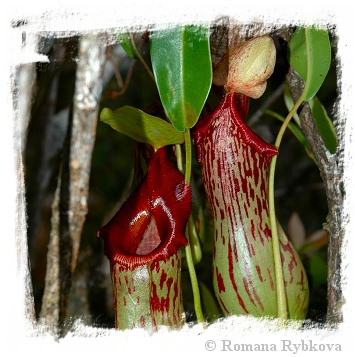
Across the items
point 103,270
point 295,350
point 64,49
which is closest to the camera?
point 295,350

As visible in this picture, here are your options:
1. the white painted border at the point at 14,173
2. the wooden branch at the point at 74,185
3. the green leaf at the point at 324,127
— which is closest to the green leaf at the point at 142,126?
the white painted border at the point at 14,173

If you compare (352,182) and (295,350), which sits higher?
(352,182)

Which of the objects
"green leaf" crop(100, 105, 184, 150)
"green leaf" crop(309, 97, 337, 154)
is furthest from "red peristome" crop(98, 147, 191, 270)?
"green leaf" crop(309, 97, 337, 154)

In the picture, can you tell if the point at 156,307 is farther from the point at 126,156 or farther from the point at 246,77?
the point at 126,156

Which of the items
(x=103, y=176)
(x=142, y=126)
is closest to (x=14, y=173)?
(x=142, y=126)

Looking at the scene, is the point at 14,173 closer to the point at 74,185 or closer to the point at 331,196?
the point at 74,185

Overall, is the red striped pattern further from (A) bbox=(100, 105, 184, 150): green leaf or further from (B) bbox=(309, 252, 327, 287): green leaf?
(B) bbox=(309, 252, 327, 287): green leaf

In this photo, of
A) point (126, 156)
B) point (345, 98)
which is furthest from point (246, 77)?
point (126, 156)
